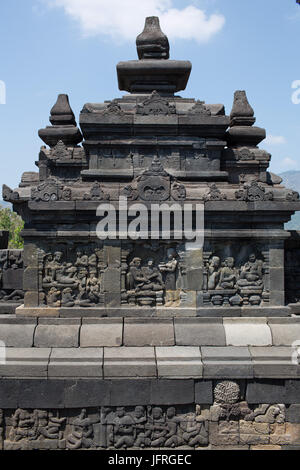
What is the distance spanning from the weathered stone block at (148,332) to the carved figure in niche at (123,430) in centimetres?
97

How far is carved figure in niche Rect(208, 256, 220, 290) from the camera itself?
6.70m

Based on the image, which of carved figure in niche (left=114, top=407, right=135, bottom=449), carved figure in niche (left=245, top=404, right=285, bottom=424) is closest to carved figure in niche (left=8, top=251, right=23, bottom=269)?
carved figure in niche (left=114, top=407, right=135, bottom=449)

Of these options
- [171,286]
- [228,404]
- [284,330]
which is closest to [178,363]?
[228,404]

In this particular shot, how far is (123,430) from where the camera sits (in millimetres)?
6117

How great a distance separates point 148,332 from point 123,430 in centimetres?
141

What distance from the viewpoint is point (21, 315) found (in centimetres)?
664

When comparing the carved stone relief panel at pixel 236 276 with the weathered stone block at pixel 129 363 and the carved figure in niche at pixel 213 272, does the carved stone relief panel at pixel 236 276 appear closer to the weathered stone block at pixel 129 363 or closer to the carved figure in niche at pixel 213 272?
the carved figure in niche at pixel 213 272

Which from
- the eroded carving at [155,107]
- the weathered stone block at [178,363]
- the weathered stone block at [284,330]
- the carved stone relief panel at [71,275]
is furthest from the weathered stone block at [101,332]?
the eroded carving at [155,107]

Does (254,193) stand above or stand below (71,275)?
above

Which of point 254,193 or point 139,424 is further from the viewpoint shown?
point 254,193

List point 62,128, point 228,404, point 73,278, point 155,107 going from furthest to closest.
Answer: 1. point 62,128
2. point 155,107
3. point 73,278
4. point 228,404

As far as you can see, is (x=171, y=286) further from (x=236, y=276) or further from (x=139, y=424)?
(x=139, y=424)

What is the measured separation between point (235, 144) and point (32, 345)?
5.08 meters
